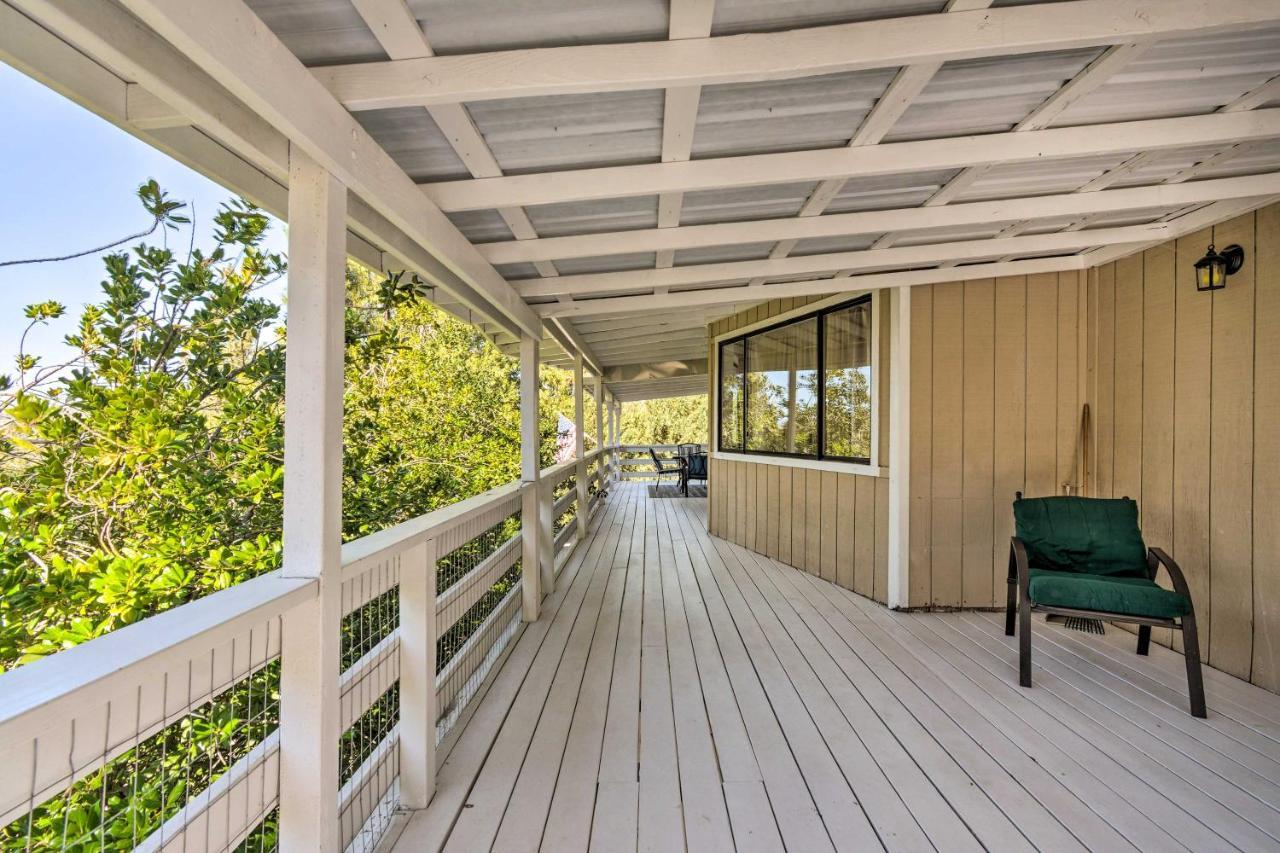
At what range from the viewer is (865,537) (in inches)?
162

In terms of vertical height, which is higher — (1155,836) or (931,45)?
(931,45)

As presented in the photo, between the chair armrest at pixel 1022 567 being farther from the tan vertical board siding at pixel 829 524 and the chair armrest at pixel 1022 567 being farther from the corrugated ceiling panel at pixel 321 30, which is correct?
the corrugated ceiling panel at pixel 321 30

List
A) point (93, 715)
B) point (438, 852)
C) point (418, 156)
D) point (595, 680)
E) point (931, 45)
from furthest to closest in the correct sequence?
point (595, 680) → point (418, 156) → point (438, 852) → point (931, 45) → point (93, 715)

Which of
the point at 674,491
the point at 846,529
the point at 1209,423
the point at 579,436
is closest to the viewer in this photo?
the point at 1209,423

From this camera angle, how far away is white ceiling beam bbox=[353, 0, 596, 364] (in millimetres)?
1259

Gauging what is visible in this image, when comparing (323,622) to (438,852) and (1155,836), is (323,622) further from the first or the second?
(1155,836)

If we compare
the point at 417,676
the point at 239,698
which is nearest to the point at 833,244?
the point at 417,676

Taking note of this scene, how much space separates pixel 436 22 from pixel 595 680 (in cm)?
250

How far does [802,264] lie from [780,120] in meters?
1.54

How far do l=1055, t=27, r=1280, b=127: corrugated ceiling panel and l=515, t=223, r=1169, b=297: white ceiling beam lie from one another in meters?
1.25

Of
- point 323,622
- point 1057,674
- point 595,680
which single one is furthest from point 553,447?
point 323,622

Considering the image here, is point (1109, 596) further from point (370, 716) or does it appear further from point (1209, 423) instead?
point (370, 716)

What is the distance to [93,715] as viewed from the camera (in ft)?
2.86

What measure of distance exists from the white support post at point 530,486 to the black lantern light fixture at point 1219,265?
3463 mm
